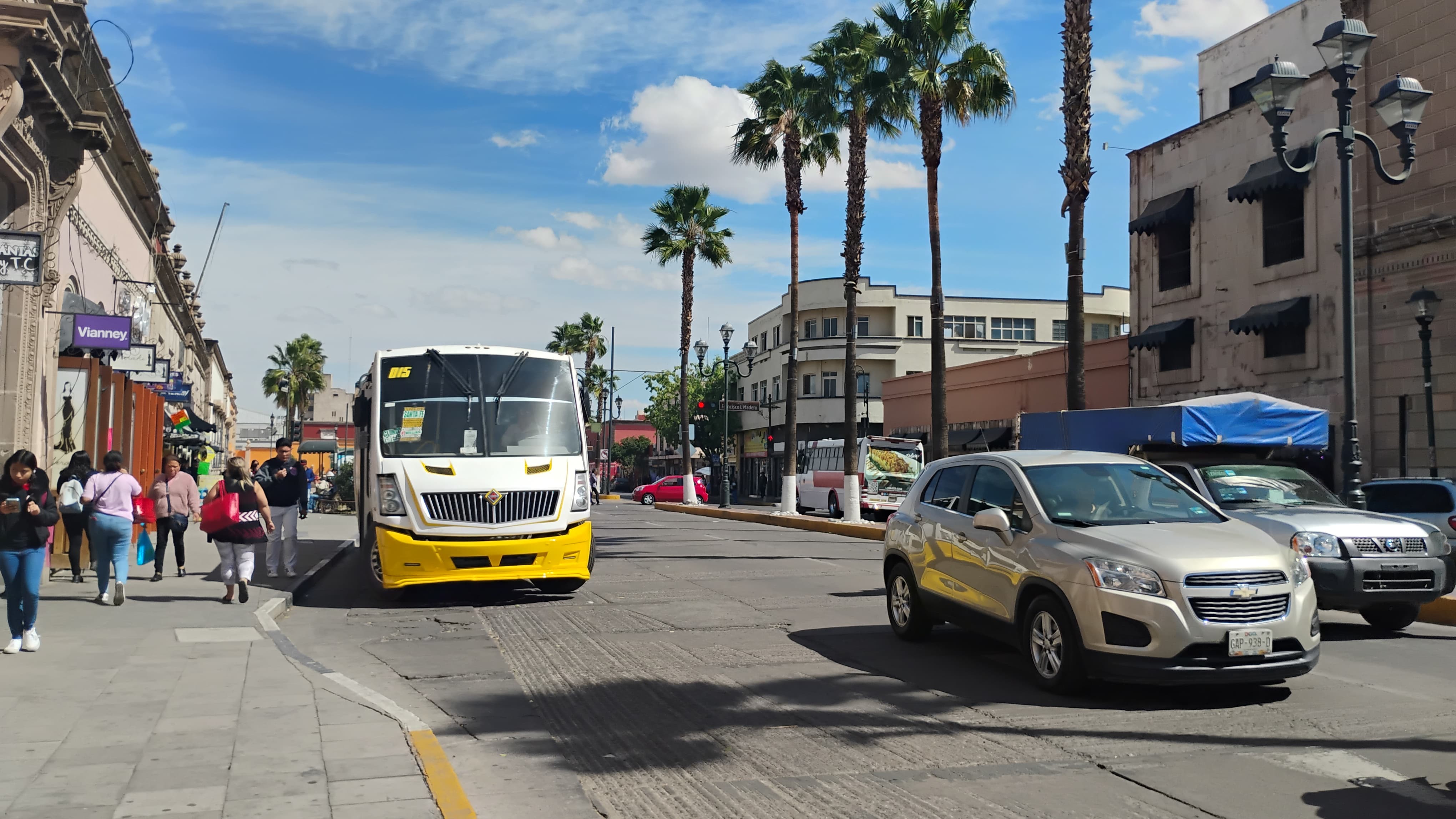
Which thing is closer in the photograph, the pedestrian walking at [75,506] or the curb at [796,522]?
the pedestrian walking at [75,506]

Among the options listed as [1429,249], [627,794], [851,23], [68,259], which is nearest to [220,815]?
[627,794]

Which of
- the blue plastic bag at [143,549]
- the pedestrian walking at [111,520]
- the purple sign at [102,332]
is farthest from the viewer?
the purple sign at [102,332]

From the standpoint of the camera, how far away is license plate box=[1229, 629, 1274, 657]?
7.03 meters

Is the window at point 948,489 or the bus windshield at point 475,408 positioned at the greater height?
the bus windshield at point 475,408

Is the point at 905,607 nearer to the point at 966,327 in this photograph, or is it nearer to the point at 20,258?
the point at 20,258

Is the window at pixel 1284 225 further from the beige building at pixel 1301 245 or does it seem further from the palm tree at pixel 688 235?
the palm tree at pixel 688 235

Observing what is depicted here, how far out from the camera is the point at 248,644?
977 centimetres

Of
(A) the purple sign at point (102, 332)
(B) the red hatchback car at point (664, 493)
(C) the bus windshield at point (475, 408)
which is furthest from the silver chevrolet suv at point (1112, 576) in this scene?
(B) the red hatchback car at point (664, 493)

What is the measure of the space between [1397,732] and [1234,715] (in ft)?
2.88

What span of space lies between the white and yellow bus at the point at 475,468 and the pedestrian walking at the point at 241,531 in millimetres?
1215

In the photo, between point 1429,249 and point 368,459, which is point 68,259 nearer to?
point 368,459

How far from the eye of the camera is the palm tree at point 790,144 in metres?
36.4

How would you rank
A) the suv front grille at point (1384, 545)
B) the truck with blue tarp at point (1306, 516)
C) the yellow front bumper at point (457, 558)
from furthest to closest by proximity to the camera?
the yellow front bumper at point (457, 558) < the suv front grille at point (1384, 545) < the truck with blue tarp at point (1306, 516)

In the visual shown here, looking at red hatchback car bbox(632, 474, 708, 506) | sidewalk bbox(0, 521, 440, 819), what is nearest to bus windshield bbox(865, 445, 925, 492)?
red hatchback car bbox(632, 474, 708, 506)
